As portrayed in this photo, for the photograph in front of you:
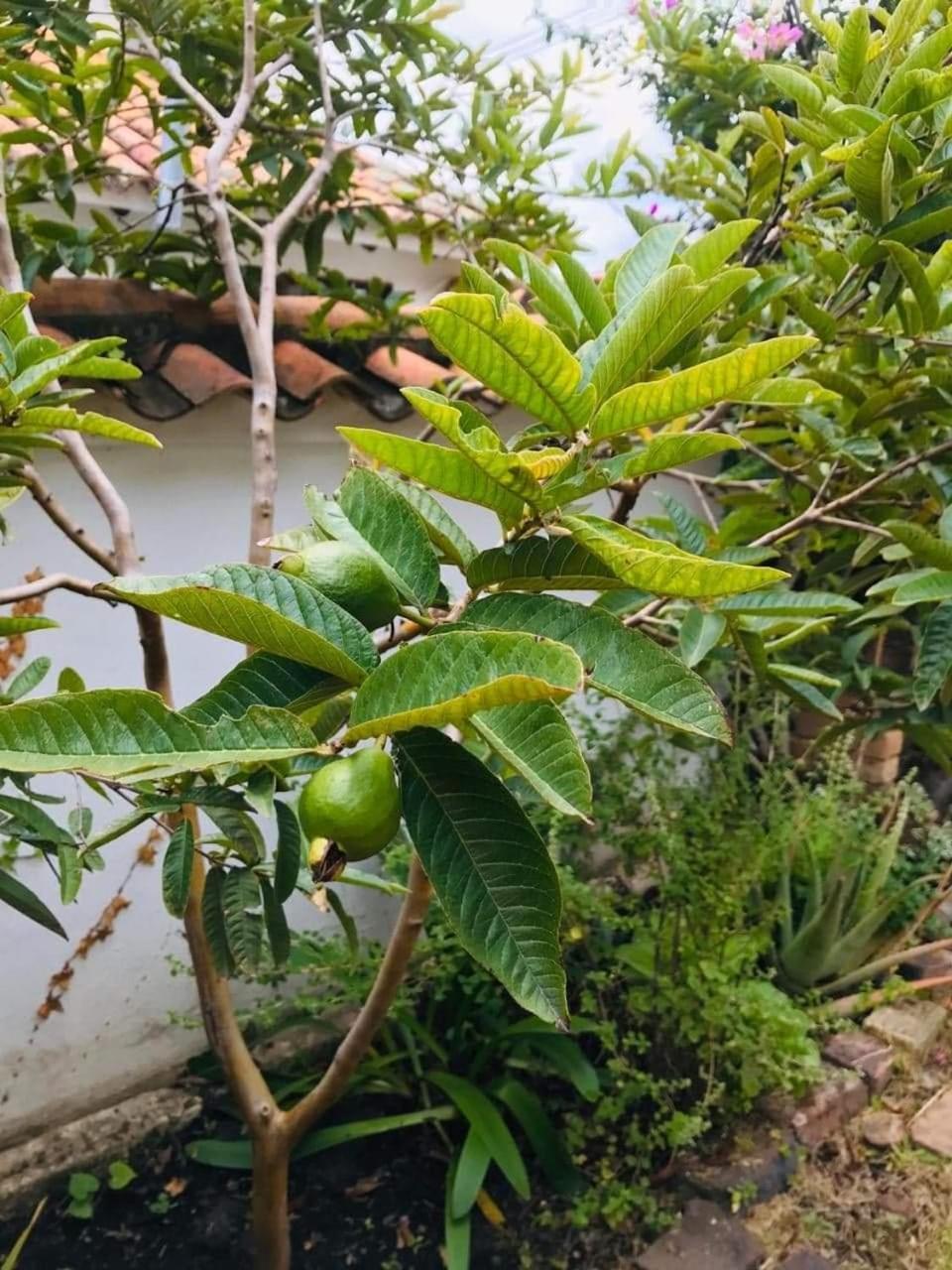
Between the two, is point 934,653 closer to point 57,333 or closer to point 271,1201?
point 271,1201

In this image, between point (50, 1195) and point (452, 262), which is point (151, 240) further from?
point (50, 1195)

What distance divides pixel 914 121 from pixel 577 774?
42.6 inches

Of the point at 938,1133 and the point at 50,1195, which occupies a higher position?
the point at 50,1195

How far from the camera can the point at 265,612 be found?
536mm

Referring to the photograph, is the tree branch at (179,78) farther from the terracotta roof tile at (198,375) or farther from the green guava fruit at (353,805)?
the green guava fruit at (353,805)

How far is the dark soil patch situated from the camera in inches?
77.0

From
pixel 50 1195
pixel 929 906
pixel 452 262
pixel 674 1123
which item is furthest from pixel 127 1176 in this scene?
pixel 452 262

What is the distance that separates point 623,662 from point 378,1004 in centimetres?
116

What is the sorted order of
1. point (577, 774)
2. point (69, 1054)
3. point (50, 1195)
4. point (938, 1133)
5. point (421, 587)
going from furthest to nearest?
point (938, 1133) → point (69, 1054) → point (50, 1195) → point (421, 587) → point (577, 774)

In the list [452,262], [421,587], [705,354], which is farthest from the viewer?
[452,262]

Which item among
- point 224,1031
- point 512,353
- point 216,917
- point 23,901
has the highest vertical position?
point 512,353

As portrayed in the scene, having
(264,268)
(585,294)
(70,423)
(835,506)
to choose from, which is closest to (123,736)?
(70,423)

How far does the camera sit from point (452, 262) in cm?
331

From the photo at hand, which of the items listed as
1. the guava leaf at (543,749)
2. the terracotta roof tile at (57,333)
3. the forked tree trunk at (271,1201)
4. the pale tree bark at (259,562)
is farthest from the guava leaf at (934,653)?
the terracotta roof tile at (57,333)
